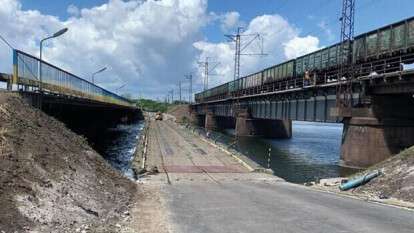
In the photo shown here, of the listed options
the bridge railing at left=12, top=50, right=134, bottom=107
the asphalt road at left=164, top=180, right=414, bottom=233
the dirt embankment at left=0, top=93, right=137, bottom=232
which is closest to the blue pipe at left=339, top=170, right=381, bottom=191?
the asphalt road at left=164, top=180, right=414, bottom=233

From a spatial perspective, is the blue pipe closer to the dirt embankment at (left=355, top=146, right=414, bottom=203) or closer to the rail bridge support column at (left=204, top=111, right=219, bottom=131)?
the dirt embankment at (left=355, top=146, right=414, bottom=203)

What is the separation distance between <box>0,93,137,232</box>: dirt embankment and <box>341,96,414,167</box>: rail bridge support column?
76.6 feet

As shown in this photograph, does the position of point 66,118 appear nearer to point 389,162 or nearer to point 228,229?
point 389,162

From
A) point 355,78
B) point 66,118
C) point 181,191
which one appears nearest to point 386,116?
point 355,78

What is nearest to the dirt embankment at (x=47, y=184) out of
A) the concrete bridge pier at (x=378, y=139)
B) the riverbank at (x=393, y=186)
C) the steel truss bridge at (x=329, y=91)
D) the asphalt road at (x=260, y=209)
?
the asphalt road at (x=260, y=209)

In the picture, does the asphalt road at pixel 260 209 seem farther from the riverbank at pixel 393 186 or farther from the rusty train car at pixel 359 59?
the rusty train car at pixel 359 59

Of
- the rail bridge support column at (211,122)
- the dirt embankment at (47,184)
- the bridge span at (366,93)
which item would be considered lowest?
the rail bridge support column at (211,122)

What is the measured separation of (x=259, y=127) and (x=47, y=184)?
82.3 m

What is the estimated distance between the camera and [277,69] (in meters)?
74.3

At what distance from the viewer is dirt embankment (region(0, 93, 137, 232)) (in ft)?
34.7

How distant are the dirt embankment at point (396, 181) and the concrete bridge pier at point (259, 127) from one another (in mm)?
63245

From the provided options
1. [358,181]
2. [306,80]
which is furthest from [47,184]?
[306,80]

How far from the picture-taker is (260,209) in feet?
52.5

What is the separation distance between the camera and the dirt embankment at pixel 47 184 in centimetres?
1058
